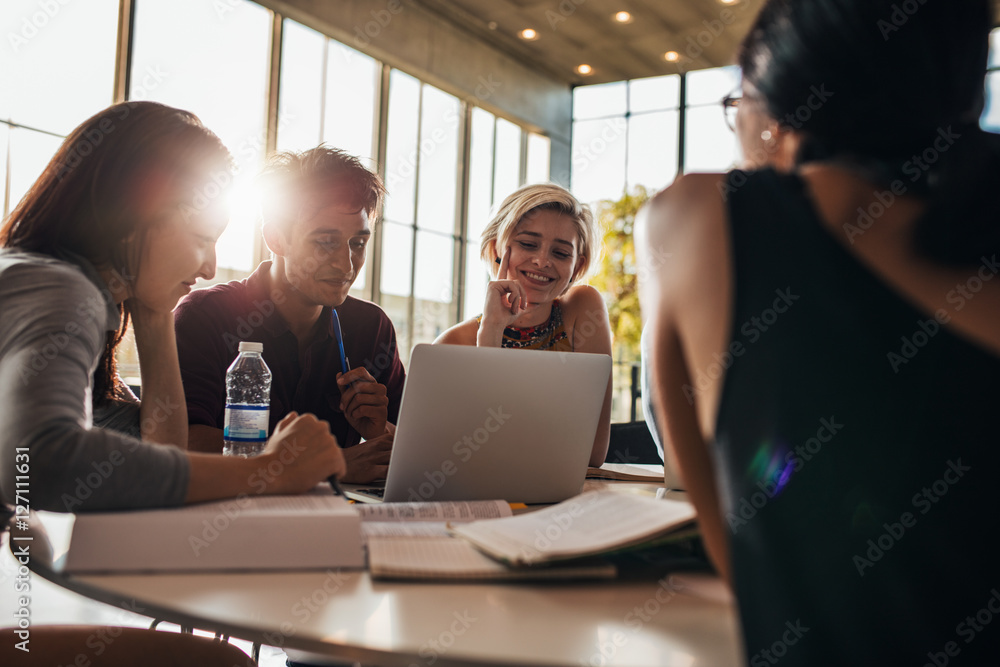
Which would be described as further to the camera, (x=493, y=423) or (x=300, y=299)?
(x=300, y=299)

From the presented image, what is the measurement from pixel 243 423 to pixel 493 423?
A: 46cm

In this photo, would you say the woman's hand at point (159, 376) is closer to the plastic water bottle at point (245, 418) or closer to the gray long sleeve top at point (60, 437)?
the plastic water bottle at point (245, 418)

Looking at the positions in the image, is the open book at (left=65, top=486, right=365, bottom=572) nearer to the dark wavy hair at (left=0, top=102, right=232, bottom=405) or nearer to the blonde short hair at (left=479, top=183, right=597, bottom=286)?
the dark wavy hair at (left=0, top=102, right=232, bottom=405)

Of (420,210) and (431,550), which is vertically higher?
(420,210)

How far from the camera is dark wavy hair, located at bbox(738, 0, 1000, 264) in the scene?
22.8 inches

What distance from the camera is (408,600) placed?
79cm

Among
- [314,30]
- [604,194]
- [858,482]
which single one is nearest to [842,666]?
[858,482]

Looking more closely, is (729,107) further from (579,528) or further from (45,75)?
(45,75)

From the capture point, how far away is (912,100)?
62 cm

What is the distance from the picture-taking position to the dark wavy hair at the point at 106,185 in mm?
1199

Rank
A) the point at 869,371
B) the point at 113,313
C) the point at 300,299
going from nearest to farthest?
the point at 869,371 → the point at 113,313 → the point at 300,299

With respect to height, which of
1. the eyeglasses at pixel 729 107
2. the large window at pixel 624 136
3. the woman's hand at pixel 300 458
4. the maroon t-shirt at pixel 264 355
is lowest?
the woman's hand at pixel 300 458

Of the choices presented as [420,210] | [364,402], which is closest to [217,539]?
[364,402]

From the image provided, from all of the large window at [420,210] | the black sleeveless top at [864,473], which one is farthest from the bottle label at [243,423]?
the large window at [420,210]
